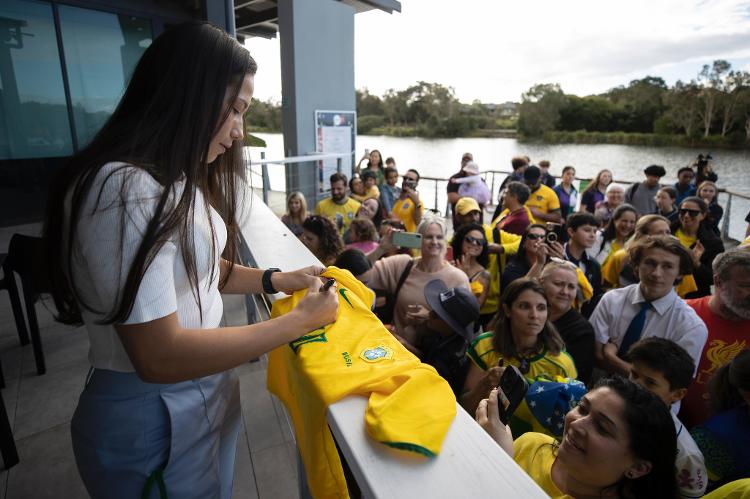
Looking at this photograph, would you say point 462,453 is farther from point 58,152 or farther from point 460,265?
point 58,152

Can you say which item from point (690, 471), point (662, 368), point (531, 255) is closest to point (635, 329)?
point (662, 368)

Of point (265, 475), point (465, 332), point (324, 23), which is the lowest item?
point (265, 475)

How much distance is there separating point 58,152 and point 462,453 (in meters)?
9.21

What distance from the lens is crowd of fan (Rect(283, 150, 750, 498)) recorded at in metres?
1.29

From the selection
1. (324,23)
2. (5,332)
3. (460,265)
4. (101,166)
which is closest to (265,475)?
(101,166)

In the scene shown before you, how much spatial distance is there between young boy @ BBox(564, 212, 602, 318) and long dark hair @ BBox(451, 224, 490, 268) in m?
0.67

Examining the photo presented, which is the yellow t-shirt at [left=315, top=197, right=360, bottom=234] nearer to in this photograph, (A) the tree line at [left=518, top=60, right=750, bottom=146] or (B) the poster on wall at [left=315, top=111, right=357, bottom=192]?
(B) the poster on wall at [left=315, top=111, right=357, bottom=192]

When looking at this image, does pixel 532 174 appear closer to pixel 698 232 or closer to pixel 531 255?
pixel 698 232

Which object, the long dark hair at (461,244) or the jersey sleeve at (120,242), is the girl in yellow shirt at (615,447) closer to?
the jersey sleeve at (120,242)

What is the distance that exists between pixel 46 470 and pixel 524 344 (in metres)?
2.60

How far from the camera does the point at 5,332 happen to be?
136 inches

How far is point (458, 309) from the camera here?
251 centimetres

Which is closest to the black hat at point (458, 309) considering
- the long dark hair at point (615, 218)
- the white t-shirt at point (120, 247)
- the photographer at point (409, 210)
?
the white t-shirt at point (120, 247)

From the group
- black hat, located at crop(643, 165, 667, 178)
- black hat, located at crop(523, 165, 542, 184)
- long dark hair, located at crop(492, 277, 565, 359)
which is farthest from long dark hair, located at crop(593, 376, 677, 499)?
black hat, located at crop(643, 165, 667, 178)
